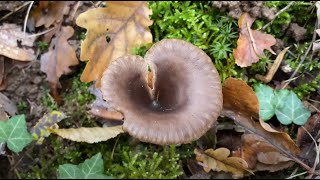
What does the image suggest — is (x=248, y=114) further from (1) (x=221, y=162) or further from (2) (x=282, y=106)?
(1) (x=221, y=162)

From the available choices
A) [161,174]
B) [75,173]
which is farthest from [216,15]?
[75,173]

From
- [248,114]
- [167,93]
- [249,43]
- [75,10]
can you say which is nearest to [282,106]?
[248,114]

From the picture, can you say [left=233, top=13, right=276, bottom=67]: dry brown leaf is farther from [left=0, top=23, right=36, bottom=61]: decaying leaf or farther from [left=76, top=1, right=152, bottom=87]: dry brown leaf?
[left=0, top=23, right=36, bottom=61]: decaying leaf

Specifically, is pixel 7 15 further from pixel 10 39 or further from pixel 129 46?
pixel 129 46

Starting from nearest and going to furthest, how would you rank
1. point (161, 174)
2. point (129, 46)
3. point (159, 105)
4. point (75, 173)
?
point (75, 173), point (159, 105), point (161, 174), point (129, 46)

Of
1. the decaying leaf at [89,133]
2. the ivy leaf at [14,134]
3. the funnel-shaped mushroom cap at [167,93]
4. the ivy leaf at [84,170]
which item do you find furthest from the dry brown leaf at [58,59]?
the ivy leaf at [84,170]

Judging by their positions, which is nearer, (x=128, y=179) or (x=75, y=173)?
(x=75, y=173)
